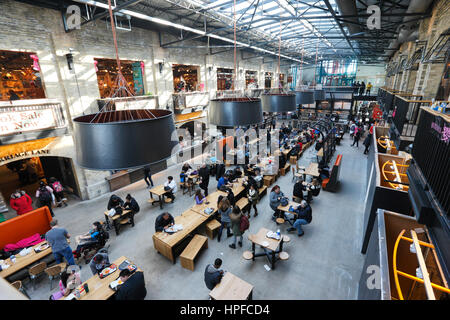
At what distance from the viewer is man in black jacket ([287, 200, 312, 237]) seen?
7.77 meters

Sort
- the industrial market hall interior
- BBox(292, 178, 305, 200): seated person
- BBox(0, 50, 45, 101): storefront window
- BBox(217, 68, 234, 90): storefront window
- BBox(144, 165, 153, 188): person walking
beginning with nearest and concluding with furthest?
the industrial market hall interior < BBox(0, 50, 45, 101): storefront window < BBox(292, 178, 305, 200): seated person < BBox(144, 165, 153, 188): person walking < BBox(217, 68, 234, 90): storefront window

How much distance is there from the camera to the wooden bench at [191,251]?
6520 millimetres

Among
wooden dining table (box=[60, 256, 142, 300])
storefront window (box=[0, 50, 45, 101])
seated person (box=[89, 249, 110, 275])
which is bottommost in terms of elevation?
wooden dining table (box=[60, 256, 142, 300])

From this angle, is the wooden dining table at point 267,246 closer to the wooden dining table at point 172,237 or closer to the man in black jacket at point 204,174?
the wooden dining table at point 172,237

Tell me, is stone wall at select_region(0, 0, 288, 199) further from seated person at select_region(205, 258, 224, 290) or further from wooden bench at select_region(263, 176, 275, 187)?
wooden bench at select_region(263, 176, 275, 187)

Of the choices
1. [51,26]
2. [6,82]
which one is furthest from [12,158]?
[51,26]

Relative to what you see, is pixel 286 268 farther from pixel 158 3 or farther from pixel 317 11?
pixel 317 11

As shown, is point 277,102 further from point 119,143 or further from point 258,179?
point 258,179

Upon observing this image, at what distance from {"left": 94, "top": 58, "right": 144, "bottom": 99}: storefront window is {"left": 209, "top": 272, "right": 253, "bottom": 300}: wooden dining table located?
1048cm

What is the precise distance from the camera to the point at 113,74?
1264 cm

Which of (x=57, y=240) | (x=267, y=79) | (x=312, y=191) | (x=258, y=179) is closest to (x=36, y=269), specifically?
(x=57, y=240)

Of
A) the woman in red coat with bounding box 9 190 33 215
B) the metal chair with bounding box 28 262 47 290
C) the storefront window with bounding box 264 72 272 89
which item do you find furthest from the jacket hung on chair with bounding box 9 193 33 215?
the storefront window with bounding box 264 72 272 89

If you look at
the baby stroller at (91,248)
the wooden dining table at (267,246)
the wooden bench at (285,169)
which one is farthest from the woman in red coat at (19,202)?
the wooden bench at (285,169)
